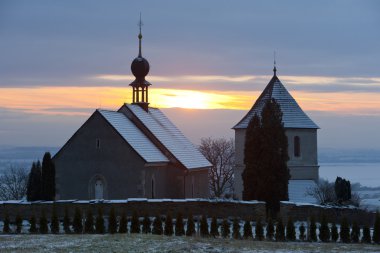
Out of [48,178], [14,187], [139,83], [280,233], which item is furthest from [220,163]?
[280,233]

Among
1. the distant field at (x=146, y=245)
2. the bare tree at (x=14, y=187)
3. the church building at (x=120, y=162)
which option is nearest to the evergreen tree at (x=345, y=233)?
the distant field at (x=146, y=245)

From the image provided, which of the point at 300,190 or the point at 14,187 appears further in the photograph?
the point at 14,187

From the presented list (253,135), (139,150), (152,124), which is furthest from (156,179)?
(253,135)

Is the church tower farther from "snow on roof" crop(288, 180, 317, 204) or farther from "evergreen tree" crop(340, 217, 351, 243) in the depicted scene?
"evergreen tree" crop(340, 217, 351, 243)

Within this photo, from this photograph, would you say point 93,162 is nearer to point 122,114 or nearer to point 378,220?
point 122,114

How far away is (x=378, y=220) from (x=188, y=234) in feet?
21.6

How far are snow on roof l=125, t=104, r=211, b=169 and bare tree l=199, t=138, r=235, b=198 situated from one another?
23864 mm

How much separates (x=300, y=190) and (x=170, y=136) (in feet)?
27.2

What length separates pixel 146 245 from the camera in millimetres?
21281

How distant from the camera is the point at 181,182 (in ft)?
138

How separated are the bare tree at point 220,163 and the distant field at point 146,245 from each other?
4665 cm

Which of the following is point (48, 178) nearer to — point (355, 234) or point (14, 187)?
point (355, 234)

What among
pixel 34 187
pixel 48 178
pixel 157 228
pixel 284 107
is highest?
pixel 284 107

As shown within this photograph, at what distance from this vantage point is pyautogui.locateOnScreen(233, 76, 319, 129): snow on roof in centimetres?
4525
